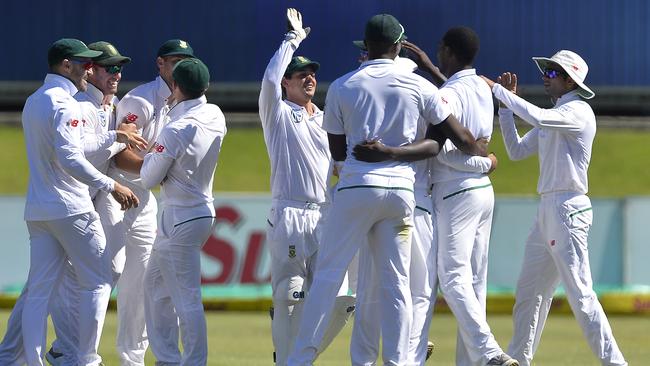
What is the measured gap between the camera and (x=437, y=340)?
12164mm

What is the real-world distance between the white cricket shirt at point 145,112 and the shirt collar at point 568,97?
2.67 meters

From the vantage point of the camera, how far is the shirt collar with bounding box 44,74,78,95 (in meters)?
8.41

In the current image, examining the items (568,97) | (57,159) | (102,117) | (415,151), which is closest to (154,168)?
(57,159)

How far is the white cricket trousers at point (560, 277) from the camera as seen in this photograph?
8836mm

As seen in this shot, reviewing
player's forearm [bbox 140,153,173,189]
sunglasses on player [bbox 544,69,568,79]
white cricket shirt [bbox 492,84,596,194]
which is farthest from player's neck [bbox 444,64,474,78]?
player's forearm [bbox 140,153,173,189]

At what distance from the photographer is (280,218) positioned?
28.9 feet

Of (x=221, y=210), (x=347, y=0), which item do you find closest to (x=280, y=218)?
(x=221, y=210)

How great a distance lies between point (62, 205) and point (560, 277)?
3.37m

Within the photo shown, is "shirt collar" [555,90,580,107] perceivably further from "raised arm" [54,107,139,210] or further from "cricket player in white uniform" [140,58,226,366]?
"raised arm" [54,107,139,210]

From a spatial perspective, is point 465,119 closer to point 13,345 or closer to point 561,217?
point 561,217

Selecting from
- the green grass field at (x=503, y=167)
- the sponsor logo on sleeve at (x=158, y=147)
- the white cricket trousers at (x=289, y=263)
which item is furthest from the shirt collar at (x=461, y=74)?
the green grass field at (x=503, y=167)

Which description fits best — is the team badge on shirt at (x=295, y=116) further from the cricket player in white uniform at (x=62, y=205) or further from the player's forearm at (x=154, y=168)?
the cricket player in white uniform at (x=62, y=205)

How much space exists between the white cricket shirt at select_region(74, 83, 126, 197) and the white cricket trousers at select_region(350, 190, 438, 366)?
6.00 ft

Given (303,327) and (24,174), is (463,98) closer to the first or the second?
(303,327)
